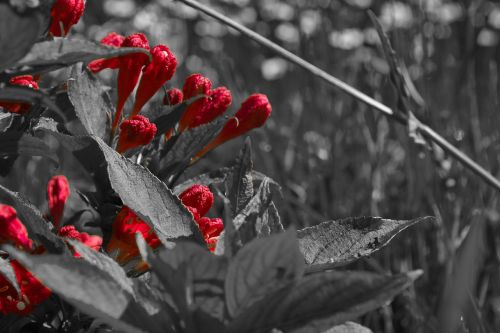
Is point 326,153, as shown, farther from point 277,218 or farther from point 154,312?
point 154,312

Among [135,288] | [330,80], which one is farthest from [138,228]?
[330,80]

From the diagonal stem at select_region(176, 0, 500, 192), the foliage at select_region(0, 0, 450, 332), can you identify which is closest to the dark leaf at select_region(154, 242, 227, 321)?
the foliage at select_region(0, 0, 450, 332)

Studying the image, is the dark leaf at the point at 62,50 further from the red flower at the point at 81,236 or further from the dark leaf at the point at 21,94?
the red flower at the point at 81,236

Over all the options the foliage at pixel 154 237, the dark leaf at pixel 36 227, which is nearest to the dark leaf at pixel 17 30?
the foliage at pixel 154 237

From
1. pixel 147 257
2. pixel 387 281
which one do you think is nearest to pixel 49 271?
pixel 147 257

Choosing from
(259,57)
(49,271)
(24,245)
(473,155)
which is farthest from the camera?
(259,57)

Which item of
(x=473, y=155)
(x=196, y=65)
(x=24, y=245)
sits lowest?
(x=196, y=65)

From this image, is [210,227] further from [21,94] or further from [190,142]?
[21,94]
